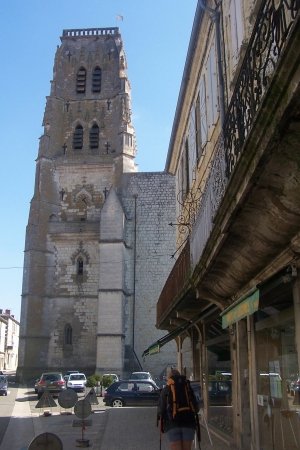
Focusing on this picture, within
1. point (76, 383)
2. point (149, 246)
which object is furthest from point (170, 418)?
point (149, 246)

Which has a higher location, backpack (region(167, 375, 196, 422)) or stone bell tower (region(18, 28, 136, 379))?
stone bell tower (region(18, 28, 136, 379))

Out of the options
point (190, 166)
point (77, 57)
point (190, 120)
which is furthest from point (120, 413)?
point (77, 57)

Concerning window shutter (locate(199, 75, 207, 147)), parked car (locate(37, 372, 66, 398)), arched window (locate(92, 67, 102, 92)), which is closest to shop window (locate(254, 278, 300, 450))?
window shutter (locate(199, 75, 207, 147))

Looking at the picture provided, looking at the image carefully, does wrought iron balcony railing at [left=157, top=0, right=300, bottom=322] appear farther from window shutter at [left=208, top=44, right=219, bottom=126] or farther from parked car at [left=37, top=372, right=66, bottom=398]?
parked car at [left=37, top=372, right=66, bottom=398]

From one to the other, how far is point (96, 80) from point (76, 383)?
30.6 meters

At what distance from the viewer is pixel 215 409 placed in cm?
1211

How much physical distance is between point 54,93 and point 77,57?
5.16 m

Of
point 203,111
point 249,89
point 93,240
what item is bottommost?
point 249,89

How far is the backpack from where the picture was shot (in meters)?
6.63

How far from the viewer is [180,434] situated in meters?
6.61

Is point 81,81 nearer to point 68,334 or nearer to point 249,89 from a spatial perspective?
point 68,334

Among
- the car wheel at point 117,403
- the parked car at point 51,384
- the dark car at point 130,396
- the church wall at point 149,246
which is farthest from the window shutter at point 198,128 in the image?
the church wall at point 149,246

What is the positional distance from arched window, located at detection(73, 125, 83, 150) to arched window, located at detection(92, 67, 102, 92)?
4.56 m

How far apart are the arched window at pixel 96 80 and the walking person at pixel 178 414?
1786 inches
